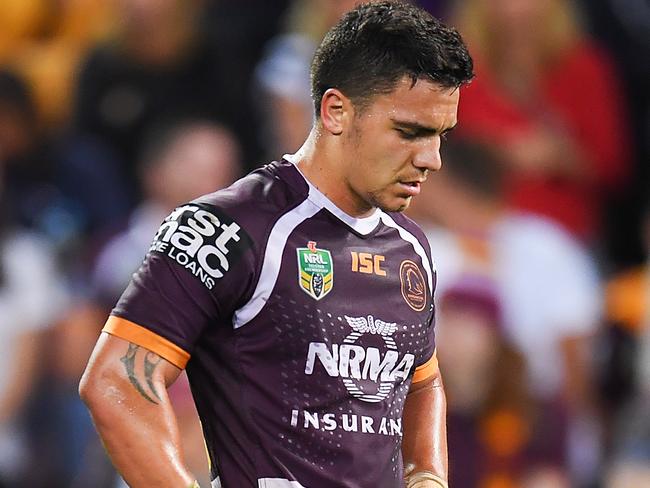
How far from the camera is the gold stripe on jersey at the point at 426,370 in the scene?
4.09 m

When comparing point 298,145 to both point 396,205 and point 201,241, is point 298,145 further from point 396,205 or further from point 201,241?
point 201,241

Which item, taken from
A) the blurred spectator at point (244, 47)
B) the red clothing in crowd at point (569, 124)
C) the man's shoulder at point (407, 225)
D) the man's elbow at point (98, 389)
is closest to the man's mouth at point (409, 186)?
the man's shoulder at point (407, 225)

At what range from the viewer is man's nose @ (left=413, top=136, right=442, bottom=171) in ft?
12.1

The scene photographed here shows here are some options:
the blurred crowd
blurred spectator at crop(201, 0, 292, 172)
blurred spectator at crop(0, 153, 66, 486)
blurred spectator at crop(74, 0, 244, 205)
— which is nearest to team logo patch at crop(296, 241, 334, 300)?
the blurred crowd

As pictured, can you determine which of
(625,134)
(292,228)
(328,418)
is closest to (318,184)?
(292,228)

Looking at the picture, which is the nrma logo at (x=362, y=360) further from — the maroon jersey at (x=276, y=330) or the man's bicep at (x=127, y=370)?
the man's bicep at (x=127, y=370)

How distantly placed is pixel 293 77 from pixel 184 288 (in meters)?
5.08

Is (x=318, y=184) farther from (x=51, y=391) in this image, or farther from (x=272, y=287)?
(x=51, y=391)

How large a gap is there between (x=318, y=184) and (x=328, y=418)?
2.02 feet

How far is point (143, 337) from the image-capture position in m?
3.53

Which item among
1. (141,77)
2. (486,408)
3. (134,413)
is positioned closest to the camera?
(134,413)

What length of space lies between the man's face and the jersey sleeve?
372 millimetres

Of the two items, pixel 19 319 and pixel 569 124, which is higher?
pixel 569 124

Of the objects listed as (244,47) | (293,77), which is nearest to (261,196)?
(293,77)
